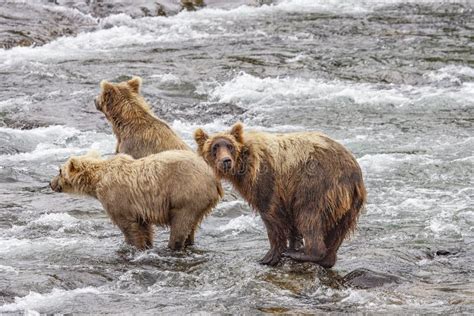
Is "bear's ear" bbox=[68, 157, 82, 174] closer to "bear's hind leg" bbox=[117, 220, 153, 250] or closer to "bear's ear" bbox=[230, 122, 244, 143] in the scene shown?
"bear's hind leg" bbox=[117, 220, 153, 250]

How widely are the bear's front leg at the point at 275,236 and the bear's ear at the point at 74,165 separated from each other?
232cm

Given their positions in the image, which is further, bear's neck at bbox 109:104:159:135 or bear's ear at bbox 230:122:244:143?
bear's neck at bbox 109:104:159:135

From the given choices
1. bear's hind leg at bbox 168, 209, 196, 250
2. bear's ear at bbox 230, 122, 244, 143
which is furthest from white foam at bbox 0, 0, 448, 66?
bear's ear at bbox 230, 122, 244, 143

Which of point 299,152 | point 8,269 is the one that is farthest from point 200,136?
point 8,269

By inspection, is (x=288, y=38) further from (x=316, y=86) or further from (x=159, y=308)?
(x=159, y=308)

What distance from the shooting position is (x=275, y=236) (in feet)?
28.5

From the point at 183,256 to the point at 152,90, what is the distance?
8508mm

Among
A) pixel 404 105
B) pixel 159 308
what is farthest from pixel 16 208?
pixel 404 105

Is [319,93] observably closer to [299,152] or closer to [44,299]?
[299,152]

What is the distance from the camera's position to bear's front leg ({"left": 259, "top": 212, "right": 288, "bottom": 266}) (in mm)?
8594

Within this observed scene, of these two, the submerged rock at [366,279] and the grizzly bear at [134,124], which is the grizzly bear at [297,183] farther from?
the grizzly bear at [134,124]

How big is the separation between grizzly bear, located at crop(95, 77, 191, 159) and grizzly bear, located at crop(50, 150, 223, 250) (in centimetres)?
118

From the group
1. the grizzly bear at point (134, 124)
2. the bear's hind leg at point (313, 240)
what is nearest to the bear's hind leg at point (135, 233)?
the grizzly bear at point (134, 124)

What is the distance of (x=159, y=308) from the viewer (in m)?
7.76
